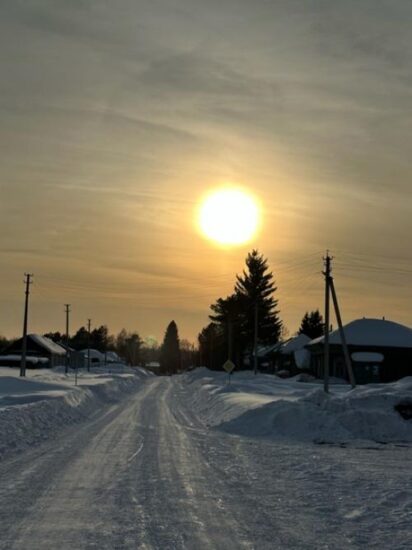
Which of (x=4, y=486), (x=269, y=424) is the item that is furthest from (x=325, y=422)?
(x=4, y=486)

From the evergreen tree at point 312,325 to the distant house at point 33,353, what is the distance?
135 feet

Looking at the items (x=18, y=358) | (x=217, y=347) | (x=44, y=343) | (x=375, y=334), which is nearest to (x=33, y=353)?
(x=44, y=343)

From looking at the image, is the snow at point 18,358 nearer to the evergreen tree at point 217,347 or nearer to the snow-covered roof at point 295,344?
the evergreen tree at point 217,347

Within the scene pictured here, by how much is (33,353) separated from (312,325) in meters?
44.5

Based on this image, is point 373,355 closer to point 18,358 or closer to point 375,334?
point 375,334

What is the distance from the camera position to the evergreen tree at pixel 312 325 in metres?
→ 111

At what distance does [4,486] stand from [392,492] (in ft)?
19.8

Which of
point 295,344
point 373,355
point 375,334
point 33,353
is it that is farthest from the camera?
point 33,353

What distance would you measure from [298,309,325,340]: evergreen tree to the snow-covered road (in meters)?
93.6

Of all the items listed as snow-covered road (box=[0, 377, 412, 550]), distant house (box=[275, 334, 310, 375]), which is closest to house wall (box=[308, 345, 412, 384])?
distant house (box=[275, 334, 310, 375])

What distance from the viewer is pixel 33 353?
11212cm

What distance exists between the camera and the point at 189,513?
30.3ft

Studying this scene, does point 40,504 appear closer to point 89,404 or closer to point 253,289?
point 89,404

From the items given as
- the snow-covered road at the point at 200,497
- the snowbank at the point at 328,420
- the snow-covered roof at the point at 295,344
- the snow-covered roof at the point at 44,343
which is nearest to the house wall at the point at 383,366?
the snow-covered roof at the point at 295,344
